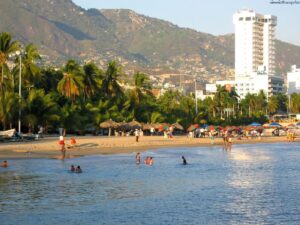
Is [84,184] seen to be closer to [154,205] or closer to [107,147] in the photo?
[154,205]

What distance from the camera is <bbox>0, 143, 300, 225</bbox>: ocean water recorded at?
852 inches

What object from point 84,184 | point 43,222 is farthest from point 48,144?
point 43,222

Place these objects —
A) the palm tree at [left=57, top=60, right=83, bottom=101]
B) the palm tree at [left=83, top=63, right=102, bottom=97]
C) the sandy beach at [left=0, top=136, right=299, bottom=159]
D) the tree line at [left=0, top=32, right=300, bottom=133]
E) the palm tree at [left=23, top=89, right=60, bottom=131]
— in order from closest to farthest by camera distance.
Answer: the sandy beach at [left=0, top=136, right=299, bottom=159] < the palm tree at [left=23, top=89, right=60, bottom=131] < the tree line at [left=0, top=32, right=300, bottom=133] < the palm tree at [left=57, top=60, right=83, bottom=101] < the palm tree at [left=83, top=63, right=102, bottom=97]

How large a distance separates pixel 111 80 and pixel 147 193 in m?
61.4

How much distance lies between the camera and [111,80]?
290 feet

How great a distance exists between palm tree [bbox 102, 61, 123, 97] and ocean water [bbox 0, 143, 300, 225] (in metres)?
45.0

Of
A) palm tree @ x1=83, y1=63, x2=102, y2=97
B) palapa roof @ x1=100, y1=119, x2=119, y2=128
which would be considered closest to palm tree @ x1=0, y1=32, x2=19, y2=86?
palapa roof @ x1=100, y1=119, x2=119, y2=128

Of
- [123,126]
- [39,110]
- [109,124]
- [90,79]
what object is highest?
[90,79]

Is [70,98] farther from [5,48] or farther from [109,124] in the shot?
[5,48]

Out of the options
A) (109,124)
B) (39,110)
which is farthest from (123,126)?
(39,110)

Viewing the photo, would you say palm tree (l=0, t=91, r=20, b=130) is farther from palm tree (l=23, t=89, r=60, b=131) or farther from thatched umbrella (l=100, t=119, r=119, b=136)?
thatched umbrella (l=100, t=119, r=119, b=136)

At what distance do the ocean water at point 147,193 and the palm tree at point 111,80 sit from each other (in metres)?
45.0

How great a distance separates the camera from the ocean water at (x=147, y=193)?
71.0ft

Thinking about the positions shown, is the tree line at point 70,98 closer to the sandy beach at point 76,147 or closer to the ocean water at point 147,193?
the sandy beach at point 76,147
